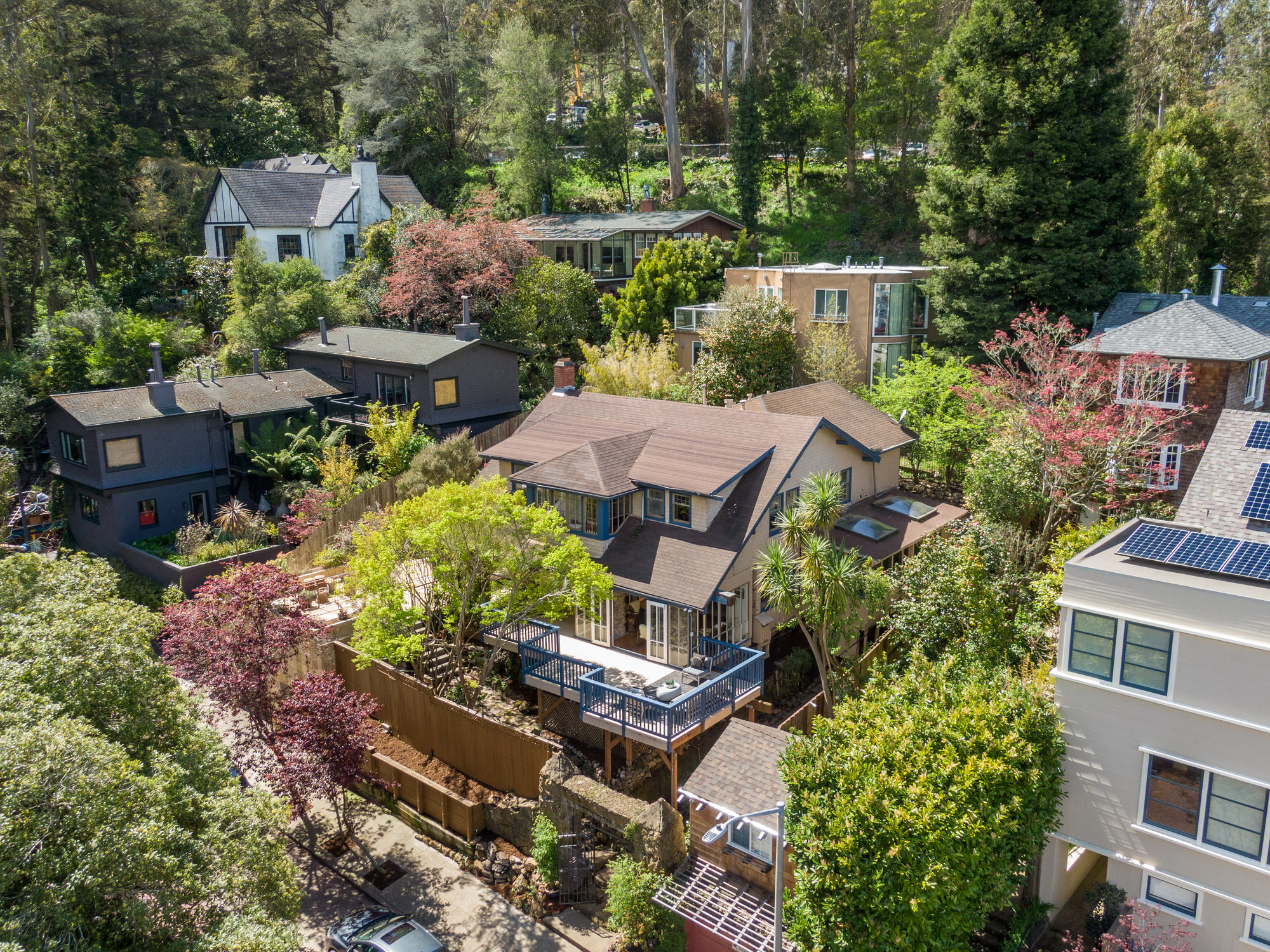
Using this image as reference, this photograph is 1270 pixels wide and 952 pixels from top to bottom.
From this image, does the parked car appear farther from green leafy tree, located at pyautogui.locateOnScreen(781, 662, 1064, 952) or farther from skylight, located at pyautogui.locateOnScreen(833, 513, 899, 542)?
skylight, located at pyautogui.locateOnScreen(833, 513, 899, 542)

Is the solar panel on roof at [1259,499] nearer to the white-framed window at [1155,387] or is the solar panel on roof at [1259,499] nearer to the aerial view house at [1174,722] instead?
the aerial view house at [1174,722]

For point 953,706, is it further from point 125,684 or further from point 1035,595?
point 125,684

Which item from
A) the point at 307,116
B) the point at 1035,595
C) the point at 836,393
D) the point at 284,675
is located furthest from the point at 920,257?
the point at 307,116

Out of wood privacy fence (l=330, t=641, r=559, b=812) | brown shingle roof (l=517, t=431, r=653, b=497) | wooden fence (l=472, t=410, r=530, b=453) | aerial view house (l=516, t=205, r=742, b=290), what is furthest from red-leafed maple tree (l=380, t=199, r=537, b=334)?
wood privacy fence (l=330, t=641, r=559, b=812)

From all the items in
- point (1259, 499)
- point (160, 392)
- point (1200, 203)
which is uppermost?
point (1200, 203)

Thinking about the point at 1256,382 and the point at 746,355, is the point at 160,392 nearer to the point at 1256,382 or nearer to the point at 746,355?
the point at 746,355

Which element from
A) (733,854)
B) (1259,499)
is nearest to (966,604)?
(1259,499)
